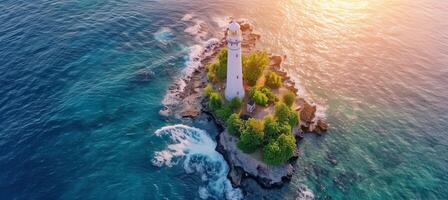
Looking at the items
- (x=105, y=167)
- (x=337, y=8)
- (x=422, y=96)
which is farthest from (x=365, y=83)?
(x=105, y=167)

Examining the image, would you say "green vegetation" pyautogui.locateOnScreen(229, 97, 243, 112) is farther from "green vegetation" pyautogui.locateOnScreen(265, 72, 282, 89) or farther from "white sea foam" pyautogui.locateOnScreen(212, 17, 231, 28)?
"white sea foam" pyautogui.locateOnScreen(212, 17, 231, 28)

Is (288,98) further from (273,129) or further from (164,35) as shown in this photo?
(164,35)

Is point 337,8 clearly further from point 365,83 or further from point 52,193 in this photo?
point 52,193

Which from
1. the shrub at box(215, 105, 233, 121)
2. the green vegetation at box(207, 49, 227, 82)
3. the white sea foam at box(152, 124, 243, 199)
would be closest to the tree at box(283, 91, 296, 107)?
the shrub at box(215, 105, 233, 121)

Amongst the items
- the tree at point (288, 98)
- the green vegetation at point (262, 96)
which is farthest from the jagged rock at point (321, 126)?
the green vegetation at point (262, 96)

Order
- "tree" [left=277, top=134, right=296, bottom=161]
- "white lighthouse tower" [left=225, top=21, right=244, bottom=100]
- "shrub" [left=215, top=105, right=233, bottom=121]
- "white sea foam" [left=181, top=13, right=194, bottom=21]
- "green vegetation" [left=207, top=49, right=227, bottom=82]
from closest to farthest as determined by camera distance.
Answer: "white lighthouse tower" [left=225, top=21, right=244, bottom=100], "tree" [left=277, top=134, right=296, bottom=161], "shrub" [left=215, top=105, right=233, bottom=121], "green vegetation" [left=207, top=49, right=227, bottom=82], "white sea foam" [left=181, top=13, right=194, bottom=21]
